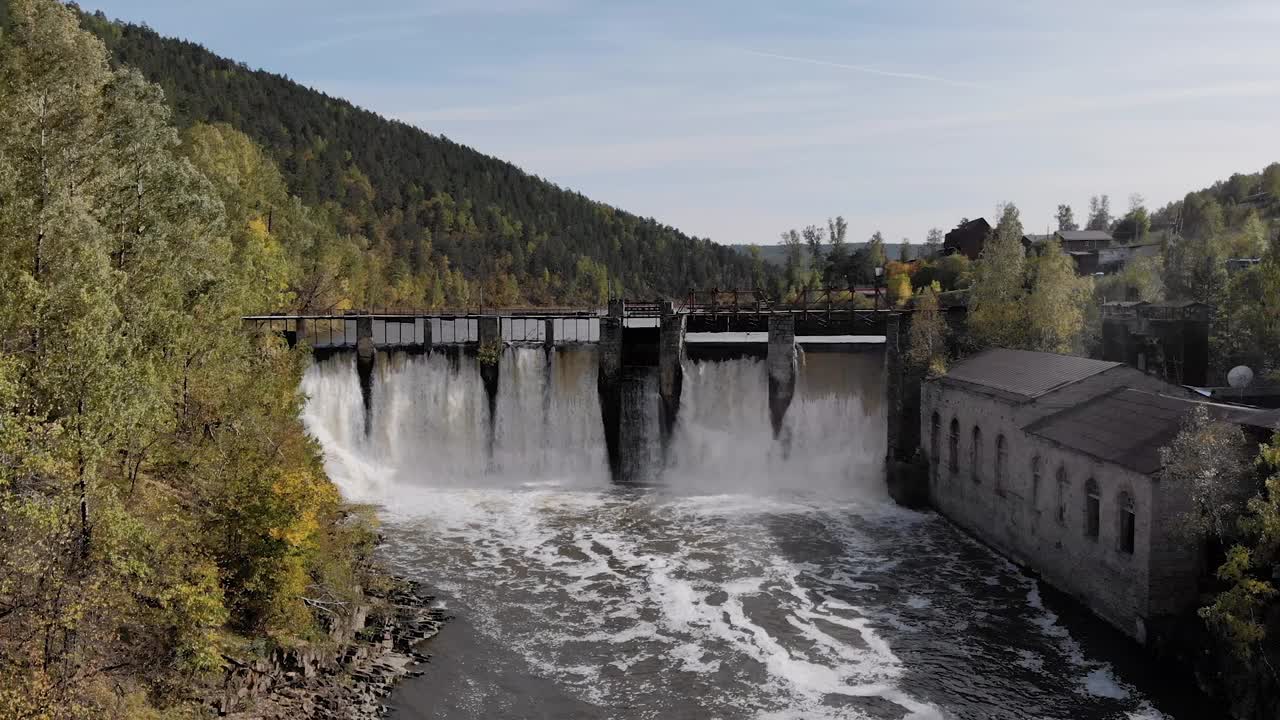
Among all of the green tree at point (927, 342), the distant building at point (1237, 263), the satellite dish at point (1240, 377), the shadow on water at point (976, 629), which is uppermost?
the distant building at point (1237, 263)

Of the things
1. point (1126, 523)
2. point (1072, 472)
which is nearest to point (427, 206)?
point (1072, 472)

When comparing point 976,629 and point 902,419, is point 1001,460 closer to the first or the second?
point 976,629

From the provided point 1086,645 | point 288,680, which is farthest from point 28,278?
point 1086,645

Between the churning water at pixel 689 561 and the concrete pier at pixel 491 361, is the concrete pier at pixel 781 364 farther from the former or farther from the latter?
the concrete pier at pixel 491 361

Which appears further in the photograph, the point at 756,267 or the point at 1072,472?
the point at 756,267

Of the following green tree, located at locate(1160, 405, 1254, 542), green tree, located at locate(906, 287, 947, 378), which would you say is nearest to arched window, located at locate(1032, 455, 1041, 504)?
Result: green tree, located at locate(1160, 405, 1254, 542)

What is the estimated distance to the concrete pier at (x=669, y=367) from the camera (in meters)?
53.8

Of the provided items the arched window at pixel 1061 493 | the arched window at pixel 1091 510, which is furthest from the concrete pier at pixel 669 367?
the arched window at pixel 1091 510

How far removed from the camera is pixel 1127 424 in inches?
1287

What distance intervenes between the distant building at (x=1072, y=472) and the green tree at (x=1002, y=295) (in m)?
4.68

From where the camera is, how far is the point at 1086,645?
30.4 metres

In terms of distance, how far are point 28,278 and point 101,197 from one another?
988cm

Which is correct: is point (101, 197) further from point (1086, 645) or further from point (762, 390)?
point (762, 390)

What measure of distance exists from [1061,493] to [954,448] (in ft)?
34.4
